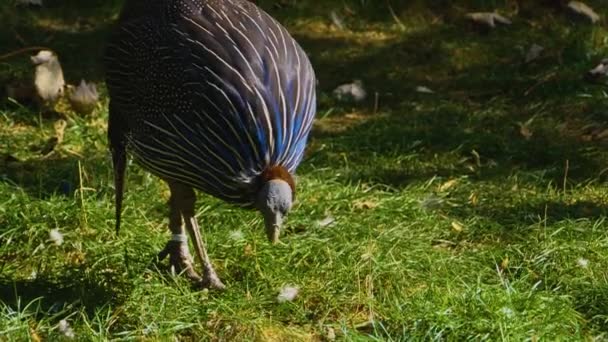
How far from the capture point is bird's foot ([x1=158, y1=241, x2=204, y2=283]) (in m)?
4.57

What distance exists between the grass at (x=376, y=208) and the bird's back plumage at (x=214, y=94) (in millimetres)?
565

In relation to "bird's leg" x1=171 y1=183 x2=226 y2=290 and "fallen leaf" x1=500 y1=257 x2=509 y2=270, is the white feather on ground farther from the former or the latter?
"fallen leaf" x1=500 y1=257 x2=509 y2=270

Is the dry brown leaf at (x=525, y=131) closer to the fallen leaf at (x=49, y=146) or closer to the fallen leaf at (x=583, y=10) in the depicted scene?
the fallen leaf at (x=583, y=10)

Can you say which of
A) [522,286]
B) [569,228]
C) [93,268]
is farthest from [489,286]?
[93,268]

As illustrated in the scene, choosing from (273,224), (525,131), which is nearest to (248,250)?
(273,224)

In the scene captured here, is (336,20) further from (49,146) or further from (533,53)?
(49,146)

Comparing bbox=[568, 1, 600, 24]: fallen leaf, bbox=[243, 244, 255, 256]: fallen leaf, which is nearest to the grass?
bbox=[243, 244, 255, 256]: fallen leaf

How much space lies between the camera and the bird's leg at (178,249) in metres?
4.57

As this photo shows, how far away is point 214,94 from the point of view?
13.1 feet

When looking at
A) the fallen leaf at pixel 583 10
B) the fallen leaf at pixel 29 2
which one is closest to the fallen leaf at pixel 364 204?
the fallen leaf at pixel 583 10

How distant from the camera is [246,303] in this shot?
4348mm

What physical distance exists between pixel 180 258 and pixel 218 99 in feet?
2.85

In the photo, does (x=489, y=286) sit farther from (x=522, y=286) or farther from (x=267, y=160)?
(x=267, y=160)

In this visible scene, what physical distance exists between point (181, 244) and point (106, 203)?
2.25 feet
